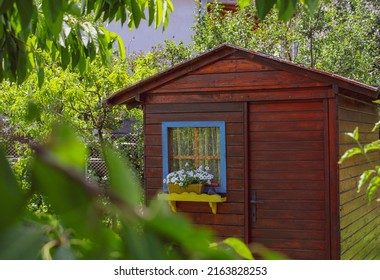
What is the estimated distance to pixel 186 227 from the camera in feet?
1.39

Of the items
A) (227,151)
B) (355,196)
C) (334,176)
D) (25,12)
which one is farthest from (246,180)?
(25,12)

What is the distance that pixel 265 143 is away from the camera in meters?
6.16

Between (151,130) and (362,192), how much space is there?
2109 mm

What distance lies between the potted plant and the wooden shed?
121 millimetres

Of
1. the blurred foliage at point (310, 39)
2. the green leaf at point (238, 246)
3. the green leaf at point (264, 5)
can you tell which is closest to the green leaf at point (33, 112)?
the green leaf at point (238, 246)

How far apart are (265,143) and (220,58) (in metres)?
0.84

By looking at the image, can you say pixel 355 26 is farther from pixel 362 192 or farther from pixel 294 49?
pixel 362 192

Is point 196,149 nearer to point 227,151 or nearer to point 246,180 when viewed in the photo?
point 227,151

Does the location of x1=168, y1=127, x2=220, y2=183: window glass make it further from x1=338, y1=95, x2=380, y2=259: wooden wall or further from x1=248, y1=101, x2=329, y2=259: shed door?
x1=338, y1=95, x2=380, y2=259: wooden wall

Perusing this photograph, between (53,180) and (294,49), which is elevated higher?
(294,49)

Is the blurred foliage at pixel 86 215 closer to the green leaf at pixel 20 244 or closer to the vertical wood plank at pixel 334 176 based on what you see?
the green leaf at pixel 20 244

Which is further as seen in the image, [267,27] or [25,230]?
[267,27]
